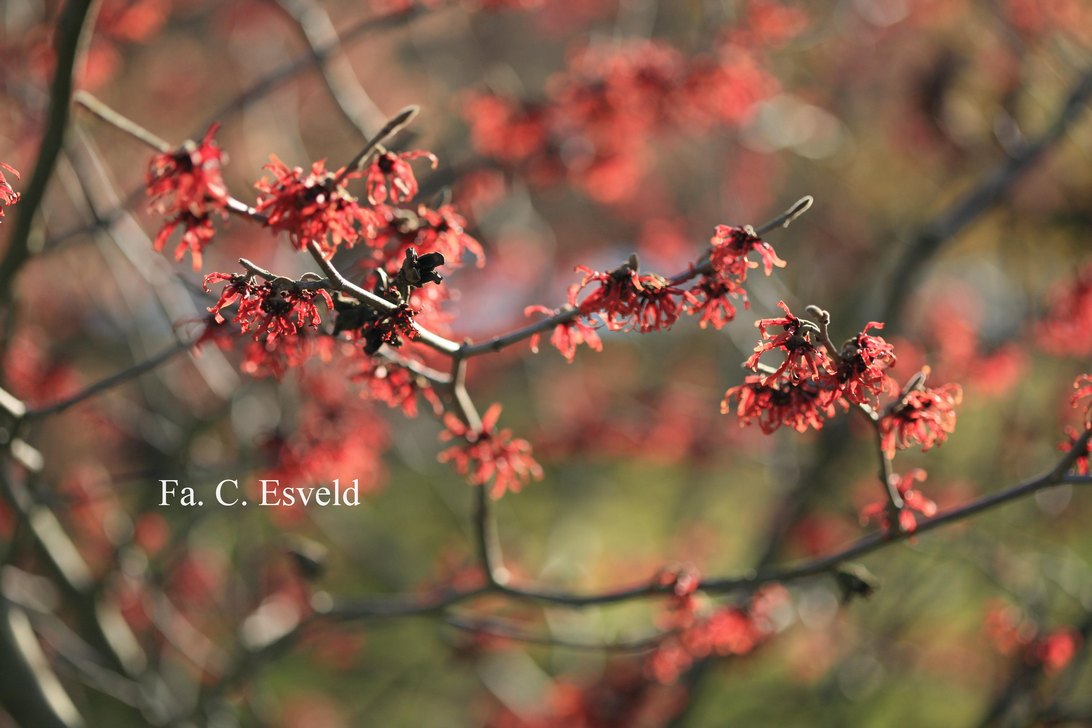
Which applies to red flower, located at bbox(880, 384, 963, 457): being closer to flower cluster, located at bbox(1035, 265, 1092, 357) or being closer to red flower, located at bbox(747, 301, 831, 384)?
red flower, located at bbox(747, 301, 831, 384)

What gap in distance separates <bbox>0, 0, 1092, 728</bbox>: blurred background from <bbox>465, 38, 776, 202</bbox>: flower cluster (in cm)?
2

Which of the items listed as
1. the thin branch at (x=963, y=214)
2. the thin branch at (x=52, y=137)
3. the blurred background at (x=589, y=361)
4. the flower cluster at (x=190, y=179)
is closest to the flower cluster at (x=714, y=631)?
the blurred background at (x=589, y=361)

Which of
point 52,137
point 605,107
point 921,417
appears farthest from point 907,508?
point 52,137

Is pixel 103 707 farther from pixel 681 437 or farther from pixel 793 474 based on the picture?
pixel 793 474

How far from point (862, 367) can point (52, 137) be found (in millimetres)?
2411

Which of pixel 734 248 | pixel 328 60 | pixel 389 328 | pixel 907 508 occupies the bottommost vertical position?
pixel 907 508

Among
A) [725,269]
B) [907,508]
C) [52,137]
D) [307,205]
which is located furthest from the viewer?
[52,137]

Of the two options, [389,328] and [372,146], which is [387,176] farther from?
[389,328]

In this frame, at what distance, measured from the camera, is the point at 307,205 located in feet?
6.75

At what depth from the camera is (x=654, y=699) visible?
5.28 meters

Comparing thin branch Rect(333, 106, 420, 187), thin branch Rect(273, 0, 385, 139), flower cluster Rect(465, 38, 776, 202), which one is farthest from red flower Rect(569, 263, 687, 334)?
flower cluster Rect(465, 38, 776, 202)

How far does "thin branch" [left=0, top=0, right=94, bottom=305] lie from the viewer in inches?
105

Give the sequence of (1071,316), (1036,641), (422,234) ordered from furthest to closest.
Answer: (1071,316)
(1036,641)
(422,234)

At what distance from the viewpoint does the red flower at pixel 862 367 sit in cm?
216
